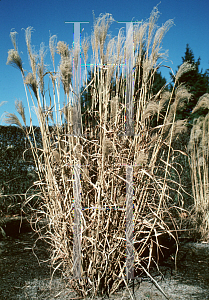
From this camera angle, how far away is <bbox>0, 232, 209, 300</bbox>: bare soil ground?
5.37 ft

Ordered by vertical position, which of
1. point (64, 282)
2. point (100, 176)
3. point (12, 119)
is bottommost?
point (64, 282)

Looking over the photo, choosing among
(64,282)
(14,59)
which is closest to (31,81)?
(14,59)

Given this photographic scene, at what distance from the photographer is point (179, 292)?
168 centimetres

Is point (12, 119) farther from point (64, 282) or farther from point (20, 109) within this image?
point (64, 282)

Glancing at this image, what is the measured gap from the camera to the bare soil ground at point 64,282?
1.64 m

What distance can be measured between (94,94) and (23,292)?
153 centimetres

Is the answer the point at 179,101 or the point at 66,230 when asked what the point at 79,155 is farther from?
the point at 179,101

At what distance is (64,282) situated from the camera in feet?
5.94

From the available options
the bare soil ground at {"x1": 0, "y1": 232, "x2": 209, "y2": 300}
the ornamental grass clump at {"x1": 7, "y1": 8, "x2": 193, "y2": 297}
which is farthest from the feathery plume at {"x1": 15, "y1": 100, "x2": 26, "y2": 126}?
the bare soil ground at {"x1": 0, "y1": 232, "x2": 209, "y2": 300}

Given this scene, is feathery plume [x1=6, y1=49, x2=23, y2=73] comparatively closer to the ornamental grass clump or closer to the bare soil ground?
the ornamental grass clump

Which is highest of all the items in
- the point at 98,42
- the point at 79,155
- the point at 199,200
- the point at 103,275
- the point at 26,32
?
the point at 26,32

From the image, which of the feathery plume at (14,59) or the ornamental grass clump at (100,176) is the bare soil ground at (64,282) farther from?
the feathery plume at (14,59)

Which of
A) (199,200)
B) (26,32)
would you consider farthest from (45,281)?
(199,200)

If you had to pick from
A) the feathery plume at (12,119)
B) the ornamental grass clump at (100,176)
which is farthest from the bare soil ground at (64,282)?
the feathery plume at (12,119)
